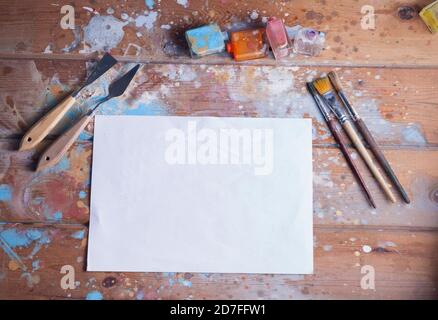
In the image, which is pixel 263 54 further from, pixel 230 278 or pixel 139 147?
pixel 230 278

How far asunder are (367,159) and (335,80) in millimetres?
161

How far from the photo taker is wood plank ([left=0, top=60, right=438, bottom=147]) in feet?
2.93

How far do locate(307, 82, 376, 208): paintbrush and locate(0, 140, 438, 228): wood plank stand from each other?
1cm

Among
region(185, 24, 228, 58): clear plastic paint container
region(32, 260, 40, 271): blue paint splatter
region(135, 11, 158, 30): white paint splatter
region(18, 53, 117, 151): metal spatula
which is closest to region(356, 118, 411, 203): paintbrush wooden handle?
region(185, 24, 228, 58): clear plastic paint container

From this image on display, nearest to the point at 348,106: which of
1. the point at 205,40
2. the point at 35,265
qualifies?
the point at 205,40

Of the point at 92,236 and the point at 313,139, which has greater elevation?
the point at 313,139

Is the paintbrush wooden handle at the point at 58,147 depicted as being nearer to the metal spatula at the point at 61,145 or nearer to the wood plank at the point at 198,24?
the metal spatula at the point at 61,145

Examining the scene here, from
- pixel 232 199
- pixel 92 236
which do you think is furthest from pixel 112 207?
pixel 232 199

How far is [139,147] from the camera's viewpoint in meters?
0.89

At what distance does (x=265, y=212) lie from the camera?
2.86 feet

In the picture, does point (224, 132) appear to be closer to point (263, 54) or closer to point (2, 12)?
point (263, 54)

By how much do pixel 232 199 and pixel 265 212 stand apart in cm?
7
